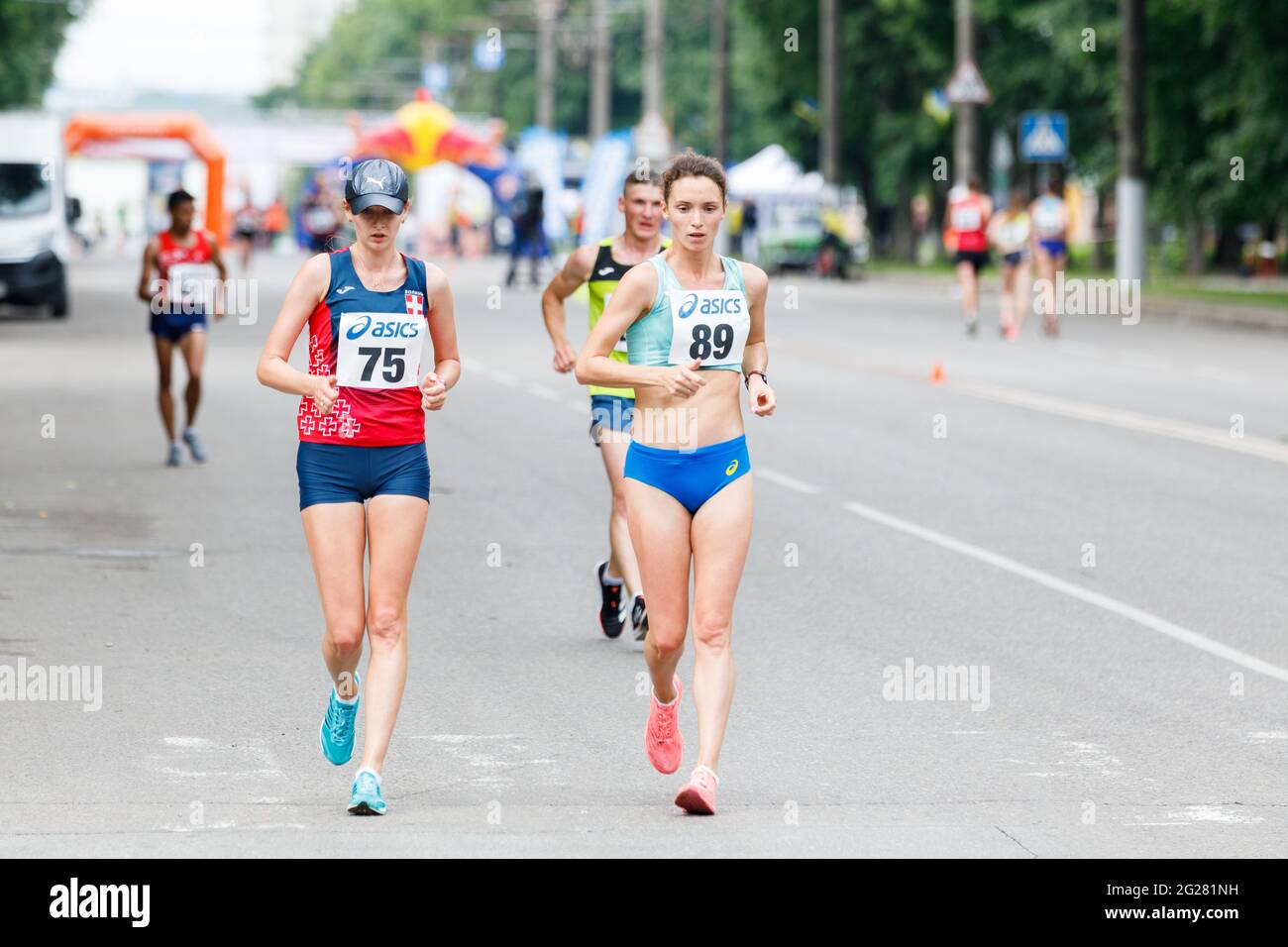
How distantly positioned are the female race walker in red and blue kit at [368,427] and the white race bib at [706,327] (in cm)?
72

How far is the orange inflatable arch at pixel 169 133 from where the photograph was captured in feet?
185

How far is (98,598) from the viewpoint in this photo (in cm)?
1146

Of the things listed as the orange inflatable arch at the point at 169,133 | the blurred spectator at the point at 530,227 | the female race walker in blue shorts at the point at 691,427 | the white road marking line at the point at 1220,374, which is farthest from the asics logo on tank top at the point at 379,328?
the orange inflatable arch at the point at 169,133

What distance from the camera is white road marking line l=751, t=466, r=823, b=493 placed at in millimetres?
15844

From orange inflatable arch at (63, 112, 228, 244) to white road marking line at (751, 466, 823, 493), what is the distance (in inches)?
1605

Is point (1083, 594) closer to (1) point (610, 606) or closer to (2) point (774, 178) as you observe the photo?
(1) point (610, 606)

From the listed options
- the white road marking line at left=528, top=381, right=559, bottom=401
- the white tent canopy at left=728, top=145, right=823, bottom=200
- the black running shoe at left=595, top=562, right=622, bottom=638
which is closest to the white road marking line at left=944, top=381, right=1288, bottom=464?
the white road marking line at left=528, top=381, right=559, bottom=401

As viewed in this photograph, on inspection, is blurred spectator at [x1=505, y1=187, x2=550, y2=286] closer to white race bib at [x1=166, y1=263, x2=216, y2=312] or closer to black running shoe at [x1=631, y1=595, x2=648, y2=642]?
white race bib at [x1=166, y1=263, x2=216, y2=312]

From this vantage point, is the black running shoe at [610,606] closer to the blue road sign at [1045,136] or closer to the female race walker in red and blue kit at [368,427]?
the female race walker in red and blue kit at [368,427]

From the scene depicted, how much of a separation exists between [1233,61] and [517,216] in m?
13.4

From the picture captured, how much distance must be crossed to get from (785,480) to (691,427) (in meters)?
9.01
